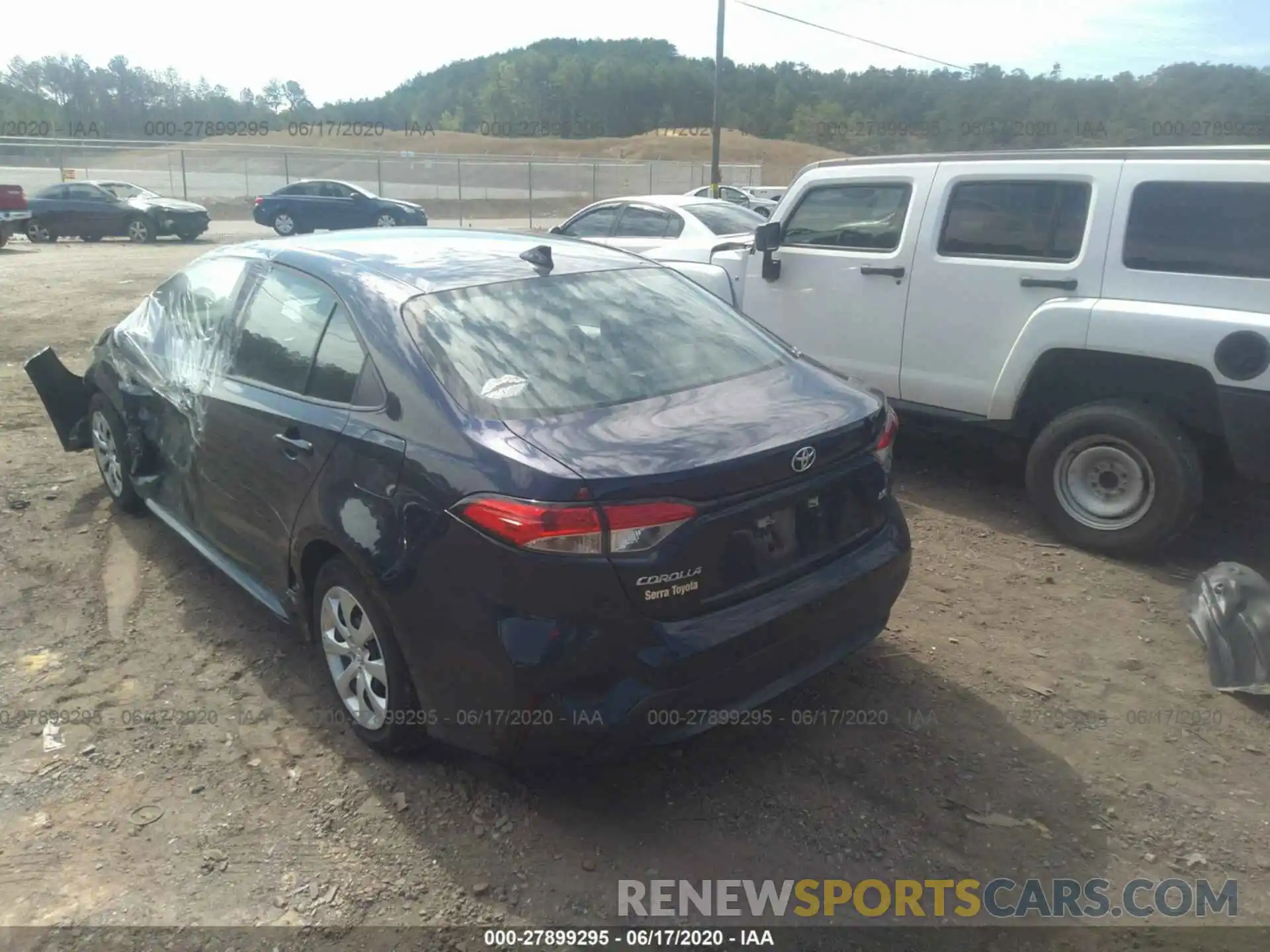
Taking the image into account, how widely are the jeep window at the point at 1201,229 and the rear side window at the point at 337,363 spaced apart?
3.88 m

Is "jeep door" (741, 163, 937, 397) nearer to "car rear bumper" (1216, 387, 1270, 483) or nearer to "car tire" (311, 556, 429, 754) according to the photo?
"car rear bumper" (1216, 387, 1270, 483)

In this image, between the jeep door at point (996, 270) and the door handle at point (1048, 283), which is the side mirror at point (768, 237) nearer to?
the jeep door at point (996, 270)

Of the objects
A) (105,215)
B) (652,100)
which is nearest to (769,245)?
(105,215)

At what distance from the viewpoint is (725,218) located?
10.5 metres

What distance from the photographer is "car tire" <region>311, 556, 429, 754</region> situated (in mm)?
3057

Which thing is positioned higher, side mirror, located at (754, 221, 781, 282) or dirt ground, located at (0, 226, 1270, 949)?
side mirror, located at (754, 221, 781, 282)

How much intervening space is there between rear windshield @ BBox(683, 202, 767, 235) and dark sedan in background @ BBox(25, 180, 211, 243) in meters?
17.6

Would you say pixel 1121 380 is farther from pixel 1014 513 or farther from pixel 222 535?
pixel 222 535

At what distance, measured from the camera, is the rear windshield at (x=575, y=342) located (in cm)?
299

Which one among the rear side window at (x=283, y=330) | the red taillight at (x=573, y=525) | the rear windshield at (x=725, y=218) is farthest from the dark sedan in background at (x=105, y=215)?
the red taillight at (x=573, y=525)

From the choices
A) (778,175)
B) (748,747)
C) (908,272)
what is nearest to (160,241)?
(908,272)

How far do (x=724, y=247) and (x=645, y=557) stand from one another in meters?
5.80

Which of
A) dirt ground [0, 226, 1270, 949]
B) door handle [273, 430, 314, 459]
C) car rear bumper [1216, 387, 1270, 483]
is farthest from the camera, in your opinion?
car rear bumper [1216, 387, 1270, 483]

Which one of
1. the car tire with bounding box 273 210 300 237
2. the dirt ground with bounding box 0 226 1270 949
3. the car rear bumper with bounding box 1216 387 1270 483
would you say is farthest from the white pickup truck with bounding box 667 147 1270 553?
the car tire with bounding box 273 210 300 237
